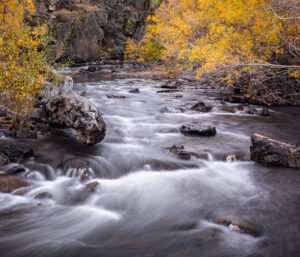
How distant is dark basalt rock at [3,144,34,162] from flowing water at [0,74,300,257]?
0.16 meters

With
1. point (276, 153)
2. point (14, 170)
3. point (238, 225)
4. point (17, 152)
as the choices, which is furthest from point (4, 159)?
point (276, 153)

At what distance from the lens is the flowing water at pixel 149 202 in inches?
119

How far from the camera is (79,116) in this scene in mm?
5758

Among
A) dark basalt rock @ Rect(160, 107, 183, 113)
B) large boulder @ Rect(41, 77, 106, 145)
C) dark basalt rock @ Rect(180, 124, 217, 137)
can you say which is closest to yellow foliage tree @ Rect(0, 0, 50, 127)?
large boulder @ Rect(41, 77, 106, 145)

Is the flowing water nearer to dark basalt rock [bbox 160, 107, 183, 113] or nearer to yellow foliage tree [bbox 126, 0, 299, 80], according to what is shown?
dark basalt rock [bbox 160, 107, 183, 113]

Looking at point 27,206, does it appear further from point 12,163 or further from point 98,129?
point 98,129

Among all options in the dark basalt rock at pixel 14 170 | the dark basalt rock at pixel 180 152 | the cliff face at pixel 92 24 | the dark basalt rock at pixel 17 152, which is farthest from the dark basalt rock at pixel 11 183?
the cliff face at pixel 92 24

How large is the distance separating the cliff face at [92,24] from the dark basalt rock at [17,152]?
18.8 m

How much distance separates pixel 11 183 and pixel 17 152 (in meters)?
0.89

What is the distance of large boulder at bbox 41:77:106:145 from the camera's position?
571 cm

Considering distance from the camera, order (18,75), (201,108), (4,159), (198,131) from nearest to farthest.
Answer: (4,159)
(18,75)
(198,131)
(201,108)

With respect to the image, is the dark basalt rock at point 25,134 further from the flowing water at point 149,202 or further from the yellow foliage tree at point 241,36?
the yellow foliage tree at point 241,36

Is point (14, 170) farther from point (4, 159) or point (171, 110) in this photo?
point (171, 110)

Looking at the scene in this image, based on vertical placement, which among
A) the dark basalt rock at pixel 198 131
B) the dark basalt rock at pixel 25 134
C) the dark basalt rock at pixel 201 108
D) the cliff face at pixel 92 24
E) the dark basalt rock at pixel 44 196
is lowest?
the dark basalt rock at pixel 44 196
